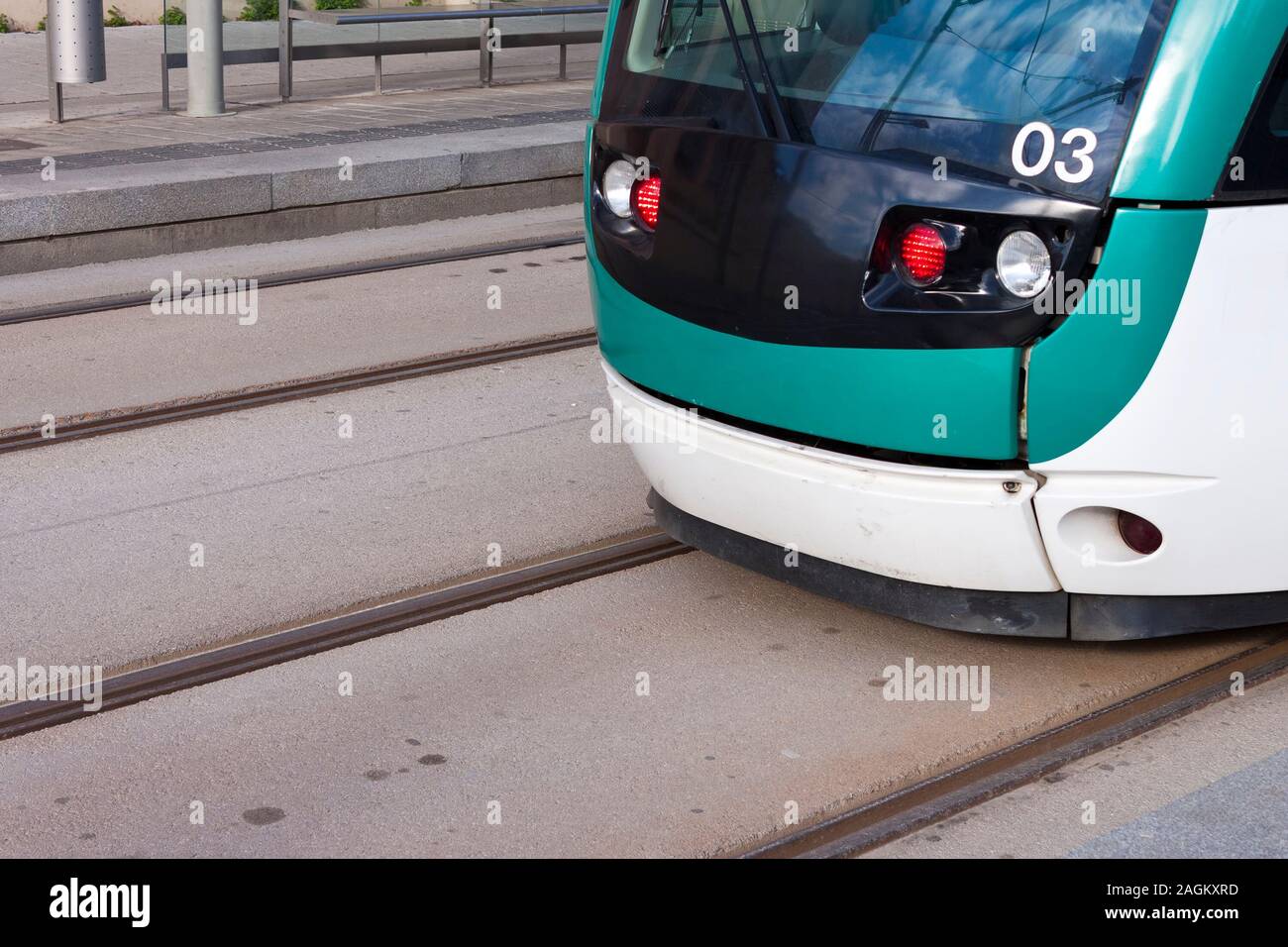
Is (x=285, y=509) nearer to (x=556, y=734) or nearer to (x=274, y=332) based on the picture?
(x=556, y=734)

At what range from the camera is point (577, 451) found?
5598mm

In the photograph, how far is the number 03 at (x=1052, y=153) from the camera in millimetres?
3385

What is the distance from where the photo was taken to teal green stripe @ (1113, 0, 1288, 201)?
3334mm

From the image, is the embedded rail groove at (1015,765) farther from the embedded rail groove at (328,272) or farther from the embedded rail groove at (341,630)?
the embedded rail groove at (328,272)

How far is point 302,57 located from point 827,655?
29.4ft

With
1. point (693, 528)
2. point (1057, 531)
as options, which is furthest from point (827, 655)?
point (1057, 531)

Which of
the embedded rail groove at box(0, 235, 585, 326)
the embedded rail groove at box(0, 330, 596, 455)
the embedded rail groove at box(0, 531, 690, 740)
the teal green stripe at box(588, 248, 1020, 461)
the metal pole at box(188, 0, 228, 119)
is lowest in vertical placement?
the embedded rail groove at box(0, 235, 585, 326)

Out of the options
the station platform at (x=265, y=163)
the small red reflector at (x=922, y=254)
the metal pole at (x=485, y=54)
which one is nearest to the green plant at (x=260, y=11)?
the station platform at (x=265, y=163)

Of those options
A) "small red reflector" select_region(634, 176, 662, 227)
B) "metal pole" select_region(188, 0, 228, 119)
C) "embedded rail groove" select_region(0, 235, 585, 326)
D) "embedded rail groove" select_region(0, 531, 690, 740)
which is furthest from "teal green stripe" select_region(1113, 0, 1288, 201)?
"metal pole" select_region(188, 0, 228, 119)

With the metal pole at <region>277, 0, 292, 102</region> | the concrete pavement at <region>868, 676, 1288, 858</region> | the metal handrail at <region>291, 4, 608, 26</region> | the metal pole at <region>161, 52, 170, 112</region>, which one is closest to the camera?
the concrete pavement at <region>868, 676, 1288, 858</region>

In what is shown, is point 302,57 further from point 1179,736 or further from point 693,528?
point 1179,736

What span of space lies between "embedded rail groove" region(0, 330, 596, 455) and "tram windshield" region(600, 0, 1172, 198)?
8.26 feet

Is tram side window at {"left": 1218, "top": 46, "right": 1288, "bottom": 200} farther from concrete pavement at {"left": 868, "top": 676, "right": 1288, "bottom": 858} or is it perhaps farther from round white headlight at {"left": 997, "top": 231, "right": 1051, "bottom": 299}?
concrete pavement at {"left": 868, "top": 676, "right": 1288, "bottom": 858}
